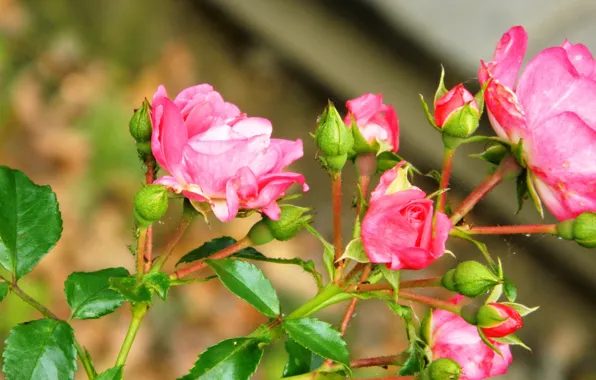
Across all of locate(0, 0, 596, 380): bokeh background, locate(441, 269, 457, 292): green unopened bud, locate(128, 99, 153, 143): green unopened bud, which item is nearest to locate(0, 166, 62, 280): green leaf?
locate(128, 99, 153, 143): green unopened bud

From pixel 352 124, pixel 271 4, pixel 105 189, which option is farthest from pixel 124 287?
pixel 271 4

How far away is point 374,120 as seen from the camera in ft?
2.39

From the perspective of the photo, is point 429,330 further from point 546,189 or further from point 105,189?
point 105,189

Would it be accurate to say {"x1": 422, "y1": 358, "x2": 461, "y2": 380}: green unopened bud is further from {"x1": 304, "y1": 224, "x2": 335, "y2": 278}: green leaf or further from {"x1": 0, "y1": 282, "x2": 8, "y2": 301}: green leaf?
{"x1": 0, "y1": 282, "x2": 8, "y2": 301}: green leaf

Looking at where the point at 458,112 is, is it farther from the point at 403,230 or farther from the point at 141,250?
the point at 141,250

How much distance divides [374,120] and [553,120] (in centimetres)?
15

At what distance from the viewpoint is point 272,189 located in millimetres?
625

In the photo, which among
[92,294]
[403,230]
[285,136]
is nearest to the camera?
[403,230]

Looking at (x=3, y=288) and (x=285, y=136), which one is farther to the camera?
(x=285, y=136)

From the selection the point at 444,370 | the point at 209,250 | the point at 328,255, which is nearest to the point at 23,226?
the point at 209,250

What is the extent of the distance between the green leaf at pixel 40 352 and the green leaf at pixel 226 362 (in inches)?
3.8

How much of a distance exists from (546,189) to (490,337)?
0.40ft

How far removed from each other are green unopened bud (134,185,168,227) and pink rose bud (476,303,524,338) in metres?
0.25

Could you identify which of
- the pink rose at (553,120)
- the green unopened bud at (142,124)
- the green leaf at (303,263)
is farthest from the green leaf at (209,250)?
the pink rose at (553,120)
